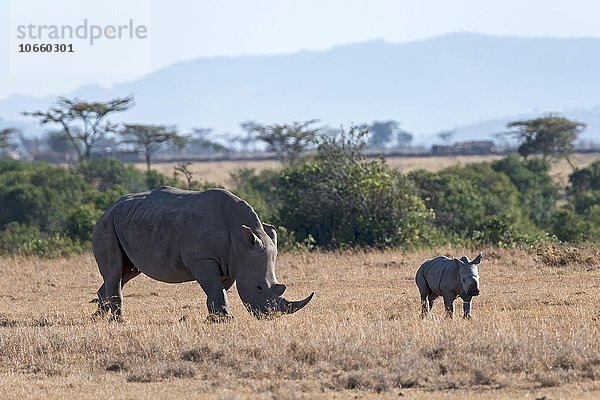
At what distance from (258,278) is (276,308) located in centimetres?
54

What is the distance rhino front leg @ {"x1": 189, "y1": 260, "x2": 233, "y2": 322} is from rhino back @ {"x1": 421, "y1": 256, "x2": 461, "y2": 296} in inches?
111

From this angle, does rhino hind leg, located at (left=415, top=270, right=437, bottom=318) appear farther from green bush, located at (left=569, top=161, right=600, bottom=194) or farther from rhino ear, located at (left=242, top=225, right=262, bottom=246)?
green bush, located at (left=569, top=161, right=600, bottom=194)

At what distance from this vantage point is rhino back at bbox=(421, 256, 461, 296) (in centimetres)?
1568

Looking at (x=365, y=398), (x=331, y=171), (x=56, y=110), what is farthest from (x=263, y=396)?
(x=56, y=110)

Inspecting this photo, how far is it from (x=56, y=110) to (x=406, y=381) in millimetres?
59337

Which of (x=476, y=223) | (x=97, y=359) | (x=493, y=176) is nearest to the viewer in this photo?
(x=97, y=359)

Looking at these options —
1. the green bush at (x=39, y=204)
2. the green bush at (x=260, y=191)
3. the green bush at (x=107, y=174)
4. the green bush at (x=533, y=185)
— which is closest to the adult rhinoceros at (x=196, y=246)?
the green bush at (x=260, y=191)

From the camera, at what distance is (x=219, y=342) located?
13.7 m

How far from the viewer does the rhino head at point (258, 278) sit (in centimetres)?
1584

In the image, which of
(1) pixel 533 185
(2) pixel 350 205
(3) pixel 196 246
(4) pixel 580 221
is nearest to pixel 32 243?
(2) pixel 350 205

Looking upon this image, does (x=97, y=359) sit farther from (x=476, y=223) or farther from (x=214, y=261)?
(x=476, y=223)

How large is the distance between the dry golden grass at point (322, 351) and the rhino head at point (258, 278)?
463 millimetres

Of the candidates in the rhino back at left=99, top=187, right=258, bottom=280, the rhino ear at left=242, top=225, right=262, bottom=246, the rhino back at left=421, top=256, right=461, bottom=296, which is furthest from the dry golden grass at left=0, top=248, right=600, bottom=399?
the rhino ear at left=242, top=225, right=262, bottom=246

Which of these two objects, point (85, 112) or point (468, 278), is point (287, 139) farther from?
point (468, 278)
